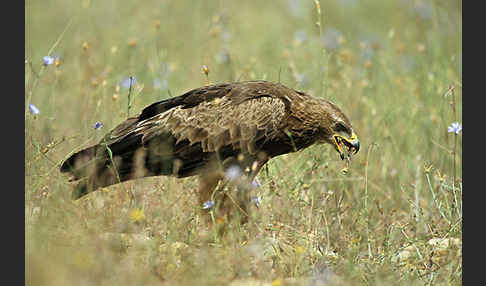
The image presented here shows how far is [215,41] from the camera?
910 centimetres

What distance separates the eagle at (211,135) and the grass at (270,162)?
0.55ft

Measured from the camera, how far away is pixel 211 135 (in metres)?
5.08

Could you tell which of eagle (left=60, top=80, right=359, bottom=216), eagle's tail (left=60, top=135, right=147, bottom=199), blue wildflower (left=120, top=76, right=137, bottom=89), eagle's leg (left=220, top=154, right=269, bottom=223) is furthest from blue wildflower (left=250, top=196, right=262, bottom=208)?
blue wildflower (left=120, top=76, right=137, bottom=89)

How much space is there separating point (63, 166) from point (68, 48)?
13.4ft

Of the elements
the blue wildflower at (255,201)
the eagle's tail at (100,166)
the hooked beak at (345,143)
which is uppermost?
the hooked beak at (345,143)

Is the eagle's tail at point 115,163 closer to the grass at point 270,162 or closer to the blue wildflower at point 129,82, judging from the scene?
the grass at point 270,162

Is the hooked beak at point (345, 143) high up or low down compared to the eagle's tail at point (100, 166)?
up

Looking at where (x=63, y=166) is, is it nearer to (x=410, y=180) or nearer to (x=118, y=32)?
(x=410, y=180)

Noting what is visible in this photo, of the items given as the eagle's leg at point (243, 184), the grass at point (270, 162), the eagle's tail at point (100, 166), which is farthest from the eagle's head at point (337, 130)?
the eagle's tail at point (100, 166)

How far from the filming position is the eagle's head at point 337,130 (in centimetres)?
524

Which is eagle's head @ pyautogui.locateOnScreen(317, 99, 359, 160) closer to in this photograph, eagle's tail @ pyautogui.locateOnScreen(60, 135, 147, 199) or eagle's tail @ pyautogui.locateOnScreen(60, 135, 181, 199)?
eagle's tail @ pyautogui.locateOnScreen(60, 135, 181, 199)

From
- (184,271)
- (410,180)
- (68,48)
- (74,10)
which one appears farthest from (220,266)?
(74,10)

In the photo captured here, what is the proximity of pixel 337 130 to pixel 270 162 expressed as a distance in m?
0.89

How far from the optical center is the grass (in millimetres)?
3992
